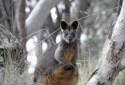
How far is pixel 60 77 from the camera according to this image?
6453 millimetres

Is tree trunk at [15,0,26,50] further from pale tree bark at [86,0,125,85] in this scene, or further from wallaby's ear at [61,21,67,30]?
pale tree bark at [86,0,125,85]

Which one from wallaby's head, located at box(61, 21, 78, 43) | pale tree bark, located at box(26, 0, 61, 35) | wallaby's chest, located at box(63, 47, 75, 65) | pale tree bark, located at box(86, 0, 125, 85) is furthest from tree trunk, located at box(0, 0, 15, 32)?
pale tree bark, located at box(86, 0, 125, 85)

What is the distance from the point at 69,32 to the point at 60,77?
1224 mm

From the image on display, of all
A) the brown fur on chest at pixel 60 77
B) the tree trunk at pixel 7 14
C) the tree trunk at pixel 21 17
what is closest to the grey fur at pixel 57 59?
the brown fur on chest at pixel 60 77

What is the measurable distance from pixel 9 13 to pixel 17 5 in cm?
102

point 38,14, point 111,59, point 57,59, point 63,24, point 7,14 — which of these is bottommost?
point 111,59

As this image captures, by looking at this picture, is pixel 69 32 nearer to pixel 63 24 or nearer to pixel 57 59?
pixel 63 24

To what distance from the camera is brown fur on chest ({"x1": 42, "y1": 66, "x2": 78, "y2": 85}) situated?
21.0ft

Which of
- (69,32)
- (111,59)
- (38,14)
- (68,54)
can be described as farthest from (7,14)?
(111,59)

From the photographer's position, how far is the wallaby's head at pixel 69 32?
21.3 feet

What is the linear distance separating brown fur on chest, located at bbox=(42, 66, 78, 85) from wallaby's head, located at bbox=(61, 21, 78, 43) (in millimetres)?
780

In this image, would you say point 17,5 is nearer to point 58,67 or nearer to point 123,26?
point 58,67

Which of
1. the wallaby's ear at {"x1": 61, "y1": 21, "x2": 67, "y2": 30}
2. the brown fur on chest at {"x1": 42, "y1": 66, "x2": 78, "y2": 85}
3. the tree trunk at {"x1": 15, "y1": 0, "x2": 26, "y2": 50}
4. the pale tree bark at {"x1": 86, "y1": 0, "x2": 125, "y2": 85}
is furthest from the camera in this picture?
the tree trunk at {"x1": 15, "y1": 0, "x2": 26, "y2": 50}

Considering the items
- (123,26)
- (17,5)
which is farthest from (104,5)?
(123,26)
